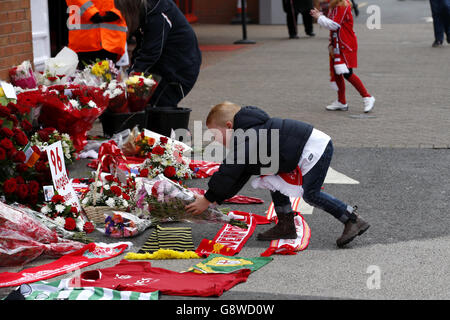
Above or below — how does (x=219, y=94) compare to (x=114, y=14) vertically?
below

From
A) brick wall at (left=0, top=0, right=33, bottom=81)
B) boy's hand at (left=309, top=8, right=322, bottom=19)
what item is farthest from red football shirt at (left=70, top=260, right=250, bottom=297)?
boy's hand at (left=309, top=8, right=322, bottom=19)

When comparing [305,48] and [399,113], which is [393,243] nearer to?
[399,113]

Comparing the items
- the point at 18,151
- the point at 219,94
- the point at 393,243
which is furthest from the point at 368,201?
the point at 219,94

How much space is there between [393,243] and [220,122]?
1.50 meters

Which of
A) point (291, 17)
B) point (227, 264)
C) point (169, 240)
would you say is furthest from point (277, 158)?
point (291, 17)

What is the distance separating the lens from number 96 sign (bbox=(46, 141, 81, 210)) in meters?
5.88

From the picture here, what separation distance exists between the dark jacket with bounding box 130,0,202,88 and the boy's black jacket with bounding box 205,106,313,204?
A: 360 centimetres

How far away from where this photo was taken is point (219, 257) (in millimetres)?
5215

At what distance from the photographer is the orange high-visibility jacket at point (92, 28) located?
368 inches

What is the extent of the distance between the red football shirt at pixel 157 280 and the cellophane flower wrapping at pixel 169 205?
933 millimetres

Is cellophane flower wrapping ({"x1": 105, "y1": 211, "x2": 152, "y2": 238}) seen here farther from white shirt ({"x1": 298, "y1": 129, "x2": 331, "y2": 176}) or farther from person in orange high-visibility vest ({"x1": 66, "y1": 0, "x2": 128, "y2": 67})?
person in orange high-visibility vest ({"x1": 66, "y1": 0, "x2": 128, "y2": 67})

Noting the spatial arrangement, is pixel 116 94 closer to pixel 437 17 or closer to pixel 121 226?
pixel 121 226

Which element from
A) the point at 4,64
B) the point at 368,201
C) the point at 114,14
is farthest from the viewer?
the point at 114,14

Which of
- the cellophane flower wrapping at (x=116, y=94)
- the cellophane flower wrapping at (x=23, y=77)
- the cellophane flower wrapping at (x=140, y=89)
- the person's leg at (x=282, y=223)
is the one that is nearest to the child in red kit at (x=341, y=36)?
the cellophane flower wrapping at (x=140, y=89)
